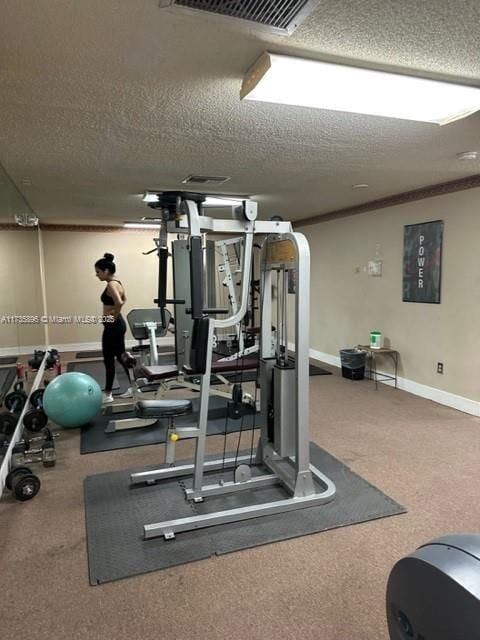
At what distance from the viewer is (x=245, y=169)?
352cm

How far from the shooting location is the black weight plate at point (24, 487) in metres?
2.49

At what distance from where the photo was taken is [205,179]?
3.92 metres

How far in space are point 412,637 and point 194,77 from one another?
2057 mm

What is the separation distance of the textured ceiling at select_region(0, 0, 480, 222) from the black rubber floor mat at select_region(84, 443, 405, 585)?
2158 mm

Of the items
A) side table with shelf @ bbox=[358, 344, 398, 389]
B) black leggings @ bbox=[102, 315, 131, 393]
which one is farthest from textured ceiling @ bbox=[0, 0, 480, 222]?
side table with shelf @ bbox=[358, 344, 398, 389]

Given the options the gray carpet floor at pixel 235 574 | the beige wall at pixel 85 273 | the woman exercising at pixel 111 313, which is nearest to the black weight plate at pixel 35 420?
the gray carpet floor at pixel 235 574

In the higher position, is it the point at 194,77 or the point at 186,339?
the point at 194,77

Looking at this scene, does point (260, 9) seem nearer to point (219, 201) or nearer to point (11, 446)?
point (11, 446)

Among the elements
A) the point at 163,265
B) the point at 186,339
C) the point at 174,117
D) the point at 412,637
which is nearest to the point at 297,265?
the point at 163,265

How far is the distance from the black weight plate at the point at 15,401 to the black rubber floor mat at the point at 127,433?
1.83ft

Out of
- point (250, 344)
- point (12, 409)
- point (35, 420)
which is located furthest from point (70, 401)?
point (250, 344)

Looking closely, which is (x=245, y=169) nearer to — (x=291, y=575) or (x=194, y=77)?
(x=194, y=77)

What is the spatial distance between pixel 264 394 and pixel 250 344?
6.99 feet

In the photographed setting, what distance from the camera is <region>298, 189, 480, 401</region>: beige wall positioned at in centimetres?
407
